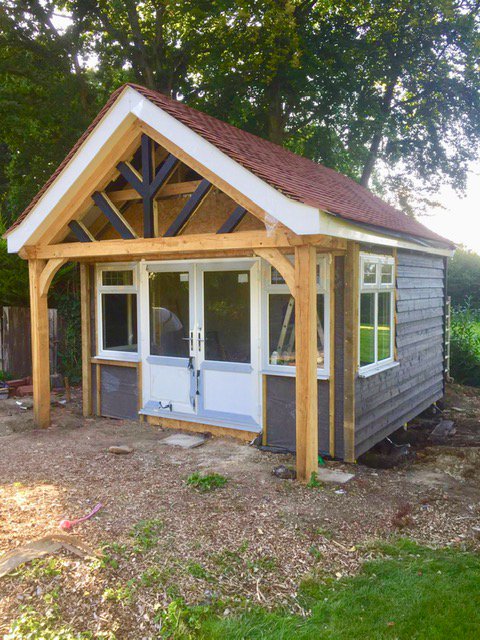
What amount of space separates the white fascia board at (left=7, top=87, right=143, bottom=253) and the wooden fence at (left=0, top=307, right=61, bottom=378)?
4723 mm

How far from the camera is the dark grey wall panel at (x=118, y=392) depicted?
8.55 meters

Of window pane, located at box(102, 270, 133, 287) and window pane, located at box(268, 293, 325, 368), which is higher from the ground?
window pane, located at box(102, 270, 133, 287)

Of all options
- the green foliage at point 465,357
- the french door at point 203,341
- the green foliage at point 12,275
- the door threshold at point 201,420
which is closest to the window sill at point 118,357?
the french door at point 203,341

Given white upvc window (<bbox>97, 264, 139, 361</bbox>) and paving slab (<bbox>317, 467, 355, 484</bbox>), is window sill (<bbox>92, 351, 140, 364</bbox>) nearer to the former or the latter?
white upvc window (<bbox>97, 264, 139, 361</bbox>)

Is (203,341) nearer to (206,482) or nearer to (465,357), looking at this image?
(206,482)

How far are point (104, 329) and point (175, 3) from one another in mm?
9444

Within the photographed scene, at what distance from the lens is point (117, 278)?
8.60 m

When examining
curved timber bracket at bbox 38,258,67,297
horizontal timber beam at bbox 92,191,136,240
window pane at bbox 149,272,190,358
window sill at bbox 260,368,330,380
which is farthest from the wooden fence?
window sill at bbox 260,368,330,380

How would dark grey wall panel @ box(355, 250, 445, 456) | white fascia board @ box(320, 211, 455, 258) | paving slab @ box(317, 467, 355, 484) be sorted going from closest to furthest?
white fascia board @ box(320, 211, 455, 258)
paving slab @ box(317, 467, 355, 484)
dark grey wall panel @ box(355, 250, 445, 456)

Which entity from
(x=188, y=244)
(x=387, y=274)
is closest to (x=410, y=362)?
(x=387, y=274)

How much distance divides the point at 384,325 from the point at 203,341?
2.60m

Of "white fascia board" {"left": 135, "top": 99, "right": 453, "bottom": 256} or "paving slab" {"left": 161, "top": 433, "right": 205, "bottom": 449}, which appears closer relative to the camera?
"white fascia board" {"left": 135, "top": 99, "right": 453, "bottom": 256}

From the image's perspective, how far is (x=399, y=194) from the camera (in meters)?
21.4

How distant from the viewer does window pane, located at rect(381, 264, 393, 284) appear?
7.64 metres
